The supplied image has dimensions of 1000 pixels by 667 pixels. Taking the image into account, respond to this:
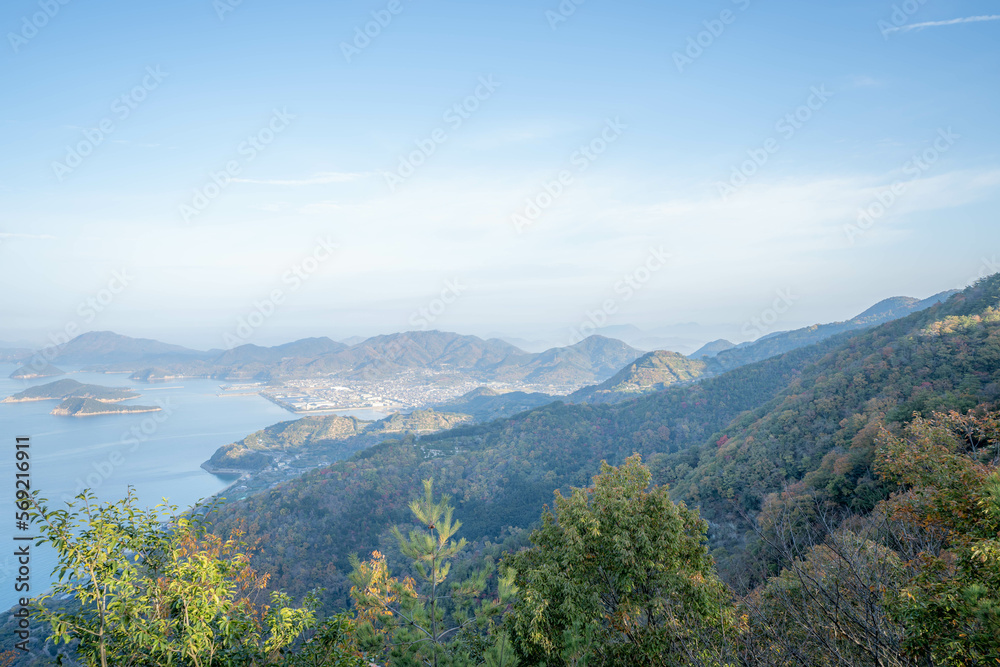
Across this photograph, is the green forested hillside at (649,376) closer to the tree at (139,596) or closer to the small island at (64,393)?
the tree at (139,596)

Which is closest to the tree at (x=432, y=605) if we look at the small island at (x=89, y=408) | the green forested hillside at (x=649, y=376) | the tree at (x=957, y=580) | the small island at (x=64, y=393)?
the tree at (x=957, y=580)

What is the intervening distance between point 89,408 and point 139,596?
4731 inches

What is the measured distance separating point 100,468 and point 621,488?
3012 inches

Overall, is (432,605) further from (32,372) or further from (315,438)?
(32,372)

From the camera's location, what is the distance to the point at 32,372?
418 feet

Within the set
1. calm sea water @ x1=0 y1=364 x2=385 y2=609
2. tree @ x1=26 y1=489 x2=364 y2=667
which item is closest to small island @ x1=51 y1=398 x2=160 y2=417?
calm sea water @ x1=0 y1=364 x2=385 y2=609

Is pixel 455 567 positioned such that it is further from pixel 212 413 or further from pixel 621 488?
pixel 212 413

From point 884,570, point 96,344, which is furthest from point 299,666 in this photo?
point 96,344

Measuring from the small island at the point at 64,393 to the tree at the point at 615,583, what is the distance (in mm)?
124195

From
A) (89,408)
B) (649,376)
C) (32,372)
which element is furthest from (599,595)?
(32,372)

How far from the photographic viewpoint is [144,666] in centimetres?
405

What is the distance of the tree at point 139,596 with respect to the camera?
3.65 metres

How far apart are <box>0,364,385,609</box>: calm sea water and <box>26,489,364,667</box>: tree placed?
33.8 m

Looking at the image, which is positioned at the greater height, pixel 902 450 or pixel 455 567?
pixel 902 450
